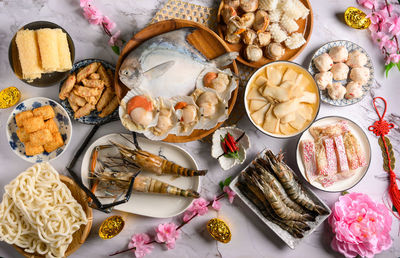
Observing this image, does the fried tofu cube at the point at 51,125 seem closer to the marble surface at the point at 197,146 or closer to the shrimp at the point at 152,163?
the marble surface at the point at 197,146

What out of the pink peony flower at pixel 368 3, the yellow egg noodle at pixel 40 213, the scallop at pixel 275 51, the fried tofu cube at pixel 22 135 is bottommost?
the yellow egg noodle at pixel 40 213

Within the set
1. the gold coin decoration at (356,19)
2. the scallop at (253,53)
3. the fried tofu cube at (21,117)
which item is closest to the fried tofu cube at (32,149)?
the fried tofu cube at (21,117)

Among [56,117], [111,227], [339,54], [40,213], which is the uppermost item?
[339,54]

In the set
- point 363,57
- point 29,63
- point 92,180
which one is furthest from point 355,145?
point 29,63

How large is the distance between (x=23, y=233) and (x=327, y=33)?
2599 mm

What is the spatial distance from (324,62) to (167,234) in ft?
5.51

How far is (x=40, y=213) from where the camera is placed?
1.92 m

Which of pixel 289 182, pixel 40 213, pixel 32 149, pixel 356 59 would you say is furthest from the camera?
pixel 356 59

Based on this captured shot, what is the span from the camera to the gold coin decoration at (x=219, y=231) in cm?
217

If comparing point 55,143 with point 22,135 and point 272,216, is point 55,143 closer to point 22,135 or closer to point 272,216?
point 22,135

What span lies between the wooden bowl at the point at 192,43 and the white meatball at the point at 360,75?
93 cm

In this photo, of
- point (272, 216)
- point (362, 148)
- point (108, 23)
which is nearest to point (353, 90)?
point (362, 148)

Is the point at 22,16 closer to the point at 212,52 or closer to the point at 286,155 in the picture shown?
the point at 212,52

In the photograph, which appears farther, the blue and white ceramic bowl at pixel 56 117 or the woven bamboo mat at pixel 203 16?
the woven bamboo mat at pixel 203 16
